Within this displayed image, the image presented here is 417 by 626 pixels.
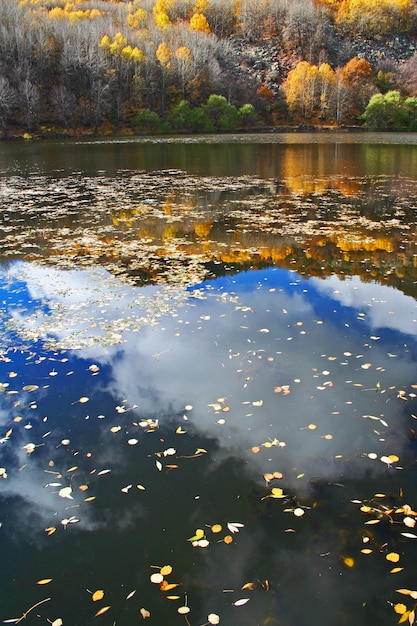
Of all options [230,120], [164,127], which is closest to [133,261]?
[164,127]

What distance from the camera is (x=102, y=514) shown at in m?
4.61

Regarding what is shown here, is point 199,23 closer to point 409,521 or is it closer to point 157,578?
point 409,521

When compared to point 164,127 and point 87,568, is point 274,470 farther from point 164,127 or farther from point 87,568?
point 164,127

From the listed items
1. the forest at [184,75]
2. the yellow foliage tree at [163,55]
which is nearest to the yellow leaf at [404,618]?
the forest at [184,75]

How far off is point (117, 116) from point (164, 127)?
10.9 metres

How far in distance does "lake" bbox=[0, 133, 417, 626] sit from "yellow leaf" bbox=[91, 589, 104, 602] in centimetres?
1

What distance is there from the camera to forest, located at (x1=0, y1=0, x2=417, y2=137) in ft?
288

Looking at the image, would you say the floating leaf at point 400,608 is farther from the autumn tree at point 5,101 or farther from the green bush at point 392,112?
the green bush at point 392,112

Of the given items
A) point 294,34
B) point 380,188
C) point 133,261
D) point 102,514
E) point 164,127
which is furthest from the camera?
point 294,34

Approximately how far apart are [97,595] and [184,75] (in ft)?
362

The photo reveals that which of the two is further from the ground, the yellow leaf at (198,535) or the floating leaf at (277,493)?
the floating leaf at (277,493)

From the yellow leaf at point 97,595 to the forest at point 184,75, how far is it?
85390 millimetres

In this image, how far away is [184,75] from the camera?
9944cm

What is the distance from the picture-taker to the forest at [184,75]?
288 feet
